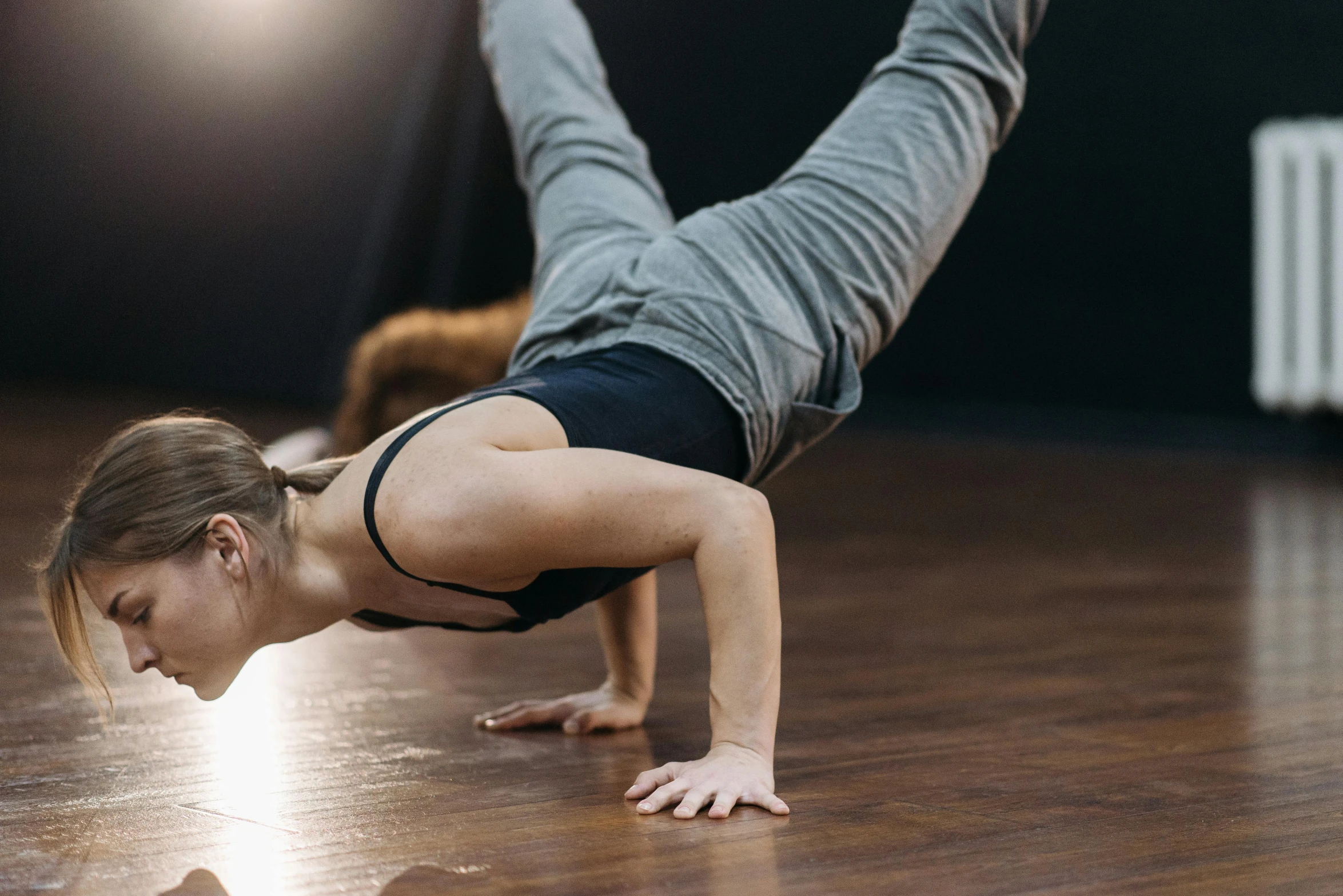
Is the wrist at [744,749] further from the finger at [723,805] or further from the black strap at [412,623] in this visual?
the black strap at [412,623]

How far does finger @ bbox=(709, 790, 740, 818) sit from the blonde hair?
1.31 ft

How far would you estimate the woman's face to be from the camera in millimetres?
1132

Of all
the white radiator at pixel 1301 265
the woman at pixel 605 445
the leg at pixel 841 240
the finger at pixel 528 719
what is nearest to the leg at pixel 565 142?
the woman at pixel 605 445

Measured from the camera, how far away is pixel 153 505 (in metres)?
1.12

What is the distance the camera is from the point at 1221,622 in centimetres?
195

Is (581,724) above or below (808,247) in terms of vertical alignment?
below

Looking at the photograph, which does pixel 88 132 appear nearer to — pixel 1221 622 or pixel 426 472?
pixel 426 472

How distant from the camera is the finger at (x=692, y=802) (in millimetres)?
1104

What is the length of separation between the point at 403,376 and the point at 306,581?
0.83 m

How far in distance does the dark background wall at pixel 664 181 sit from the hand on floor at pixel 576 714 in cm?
158

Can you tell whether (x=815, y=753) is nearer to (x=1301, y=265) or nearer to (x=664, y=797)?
(x=664, y=797)

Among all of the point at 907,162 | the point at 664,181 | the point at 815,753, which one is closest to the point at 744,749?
the point at 815,753

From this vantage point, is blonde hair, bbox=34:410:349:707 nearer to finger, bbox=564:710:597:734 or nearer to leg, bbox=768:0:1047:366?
finger, bbox=564:710:597:734

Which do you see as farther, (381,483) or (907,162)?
(907,162)
